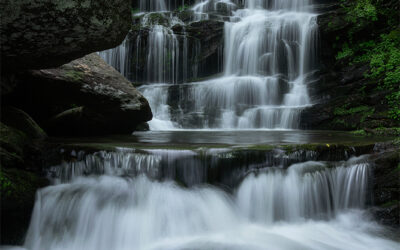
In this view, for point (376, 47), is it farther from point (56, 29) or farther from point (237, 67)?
point (56, 29)

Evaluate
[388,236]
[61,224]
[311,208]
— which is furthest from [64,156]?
[388,236]

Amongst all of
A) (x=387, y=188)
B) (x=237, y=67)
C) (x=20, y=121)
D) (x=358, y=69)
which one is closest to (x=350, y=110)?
(x=358, y=69)

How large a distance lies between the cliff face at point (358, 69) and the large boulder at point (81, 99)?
6.57 m

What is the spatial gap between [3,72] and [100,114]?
8.52 ft

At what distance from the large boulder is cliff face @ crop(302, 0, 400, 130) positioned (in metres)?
6.57

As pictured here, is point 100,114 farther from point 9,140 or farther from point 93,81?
point 9,140

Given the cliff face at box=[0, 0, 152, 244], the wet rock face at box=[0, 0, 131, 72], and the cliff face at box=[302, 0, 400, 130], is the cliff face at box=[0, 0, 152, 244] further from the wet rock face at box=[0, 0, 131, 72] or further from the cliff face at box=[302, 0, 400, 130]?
the cliff face at box=[302, 0, 400, 130]

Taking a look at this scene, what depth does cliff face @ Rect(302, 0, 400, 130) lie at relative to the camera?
9070mm

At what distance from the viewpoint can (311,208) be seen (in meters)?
4.13

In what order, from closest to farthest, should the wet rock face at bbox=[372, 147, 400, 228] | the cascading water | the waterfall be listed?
the waterfall < the wet rock face at bbox=[372, 147, 400, 228] < the cascading water

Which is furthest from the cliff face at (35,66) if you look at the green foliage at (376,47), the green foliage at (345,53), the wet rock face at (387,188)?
the green foliage at (345,53)

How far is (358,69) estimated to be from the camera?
1093 centimetres

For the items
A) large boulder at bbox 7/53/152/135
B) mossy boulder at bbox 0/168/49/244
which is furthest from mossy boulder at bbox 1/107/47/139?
mossy boulder at bbox 0/168/49/244

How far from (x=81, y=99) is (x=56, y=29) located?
9.84ft
